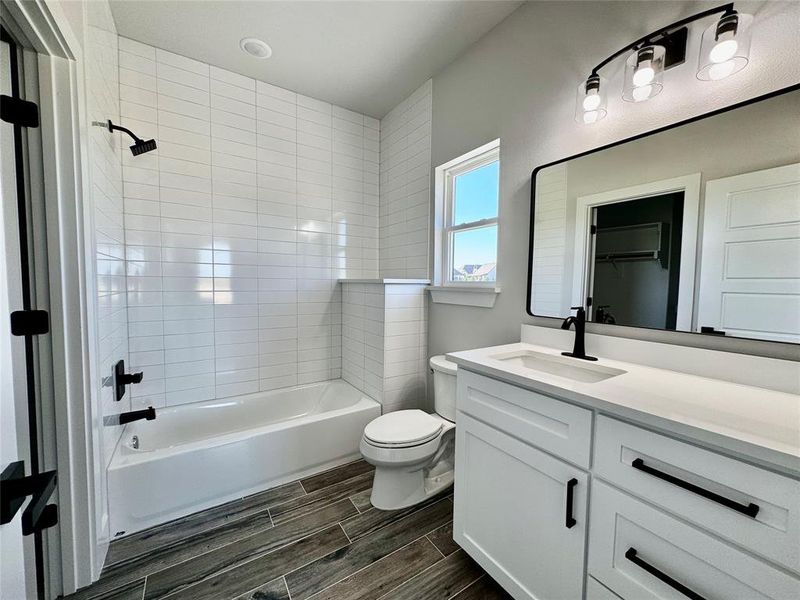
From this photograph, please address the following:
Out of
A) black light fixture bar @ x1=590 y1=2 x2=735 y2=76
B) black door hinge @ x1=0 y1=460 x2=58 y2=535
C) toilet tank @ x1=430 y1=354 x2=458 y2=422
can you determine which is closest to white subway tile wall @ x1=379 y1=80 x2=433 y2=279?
toilet tank @ x1=430 y1=354 x2=458 y2=422

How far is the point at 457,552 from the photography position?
55.7 inches

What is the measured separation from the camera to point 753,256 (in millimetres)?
991

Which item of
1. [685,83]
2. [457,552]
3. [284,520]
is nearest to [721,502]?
[457,552]

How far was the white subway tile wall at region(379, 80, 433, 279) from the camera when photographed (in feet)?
7.80

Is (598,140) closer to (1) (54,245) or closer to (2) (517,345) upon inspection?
(2) (517,345)

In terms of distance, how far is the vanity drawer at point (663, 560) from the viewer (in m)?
0.65

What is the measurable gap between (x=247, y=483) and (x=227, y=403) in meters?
0.69

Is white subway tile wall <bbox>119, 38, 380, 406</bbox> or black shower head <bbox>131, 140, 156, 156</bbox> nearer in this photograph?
black shower head <bbox>131, 140, 156, 156</bbox>

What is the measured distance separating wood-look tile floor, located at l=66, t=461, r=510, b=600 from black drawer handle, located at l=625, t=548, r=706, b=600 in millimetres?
659

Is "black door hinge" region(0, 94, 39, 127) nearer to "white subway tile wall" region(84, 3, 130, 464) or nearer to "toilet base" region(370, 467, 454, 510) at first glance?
"white subway tile wall" region(84, 3, 130, 464)

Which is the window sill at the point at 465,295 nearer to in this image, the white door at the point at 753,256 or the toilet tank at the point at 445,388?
the toilet tank at the point at 445,388

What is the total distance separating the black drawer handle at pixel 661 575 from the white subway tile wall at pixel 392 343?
5.22 feet

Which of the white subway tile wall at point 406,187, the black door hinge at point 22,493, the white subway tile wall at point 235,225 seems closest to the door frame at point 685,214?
the white subway tile wall at point 406,187

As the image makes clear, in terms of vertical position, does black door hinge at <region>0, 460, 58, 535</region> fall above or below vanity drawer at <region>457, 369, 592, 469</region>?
above
